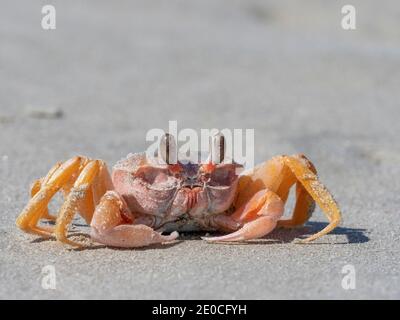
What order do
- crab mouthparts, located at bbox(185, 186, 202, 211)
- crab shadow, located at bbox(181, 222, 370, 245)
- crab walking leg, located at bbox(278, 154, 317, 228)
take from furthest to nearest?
crab walking leg, located at bbox(278, 154, 317, 228), crab shadow, located at bbox(181, 222, 370, 245), crab mouthparts, located at bbox(185, 186, 202, 211)

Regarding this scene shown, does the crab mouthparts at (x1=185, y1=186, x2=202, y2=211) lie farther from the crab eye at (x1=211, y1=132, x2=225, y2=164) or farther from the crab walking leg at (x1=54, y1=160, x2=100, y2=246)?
the crab walking leg at (x1=54, y1=160, x2=100, y2=246)

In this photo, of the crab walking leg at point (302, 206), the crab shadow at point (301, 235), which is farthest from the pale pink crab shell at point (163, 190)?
the crab walking leg at point (302, 206)
